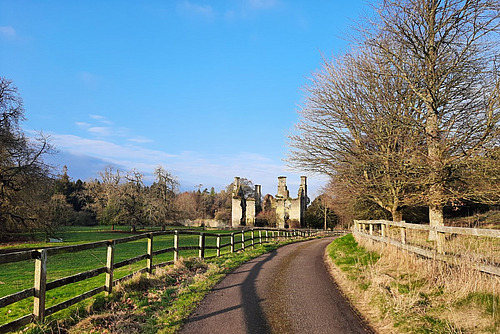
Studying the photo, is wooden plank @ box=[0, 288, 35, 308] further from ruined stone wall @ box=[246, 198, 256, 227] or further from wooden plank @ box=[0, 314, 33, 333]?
ruined stone wall @ box=[246, 198, 256, 227]

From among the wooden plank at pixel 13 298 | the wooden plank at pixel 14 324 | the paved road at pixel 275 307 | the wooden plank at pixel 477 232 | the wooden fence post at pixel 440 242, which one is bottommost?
the paved road at pixel 275 307

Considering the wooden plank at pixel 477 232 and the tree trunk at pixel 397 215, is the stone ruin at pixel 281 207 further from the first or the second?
the wooden plank at pixel 477 232

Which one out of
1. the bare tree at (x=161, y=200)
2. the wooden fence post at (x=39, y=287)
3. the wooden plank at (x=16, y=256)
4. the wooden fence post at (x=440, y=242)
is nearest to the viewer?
the wooden plank at (x=16, y=256)

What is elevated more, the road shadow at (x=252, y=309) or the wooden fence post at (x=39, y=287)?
the wooden fence post at (x=39, y=287)

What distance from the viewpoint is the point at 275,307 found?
6996 mm

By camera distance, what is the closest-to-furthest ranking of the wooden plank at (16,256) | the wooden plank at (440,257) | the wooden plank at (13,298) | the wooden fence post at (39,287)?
the wooden plank at (13,298) → the wooden plank at (16,256) → the wooden fence post at (39,287) → the wooden plank at (440,257)

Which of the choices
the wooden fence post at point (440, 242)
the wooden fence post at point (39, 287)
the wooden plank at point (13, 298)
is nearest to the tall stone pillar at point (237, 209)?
the wooden fence post at point (440, 242)

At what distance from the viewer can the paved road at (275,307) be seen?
5.79 m

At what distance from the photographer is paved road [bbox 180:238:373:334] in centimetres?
579

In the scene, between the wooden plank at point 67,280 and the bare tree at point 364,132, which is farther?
the bare tree at point 364,132

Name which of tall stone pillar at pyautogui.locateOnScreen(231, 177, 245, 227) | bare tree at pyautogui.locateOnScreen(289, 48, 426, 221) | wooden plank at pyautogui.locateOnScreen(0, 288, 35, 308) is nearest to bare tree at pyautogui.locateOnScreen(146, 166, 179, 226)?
tall stone pillar at pyautogui.locateOnScreen(231, 177, 245, 227)

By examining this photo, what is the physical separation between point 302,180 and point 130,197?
23183 millimetres

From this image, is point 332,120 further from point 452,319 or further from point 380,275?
point 452,319

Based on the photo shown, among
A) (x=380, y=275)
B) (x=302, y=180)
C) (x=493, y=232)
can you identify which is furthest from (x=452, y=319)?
(x=302, y=180)
